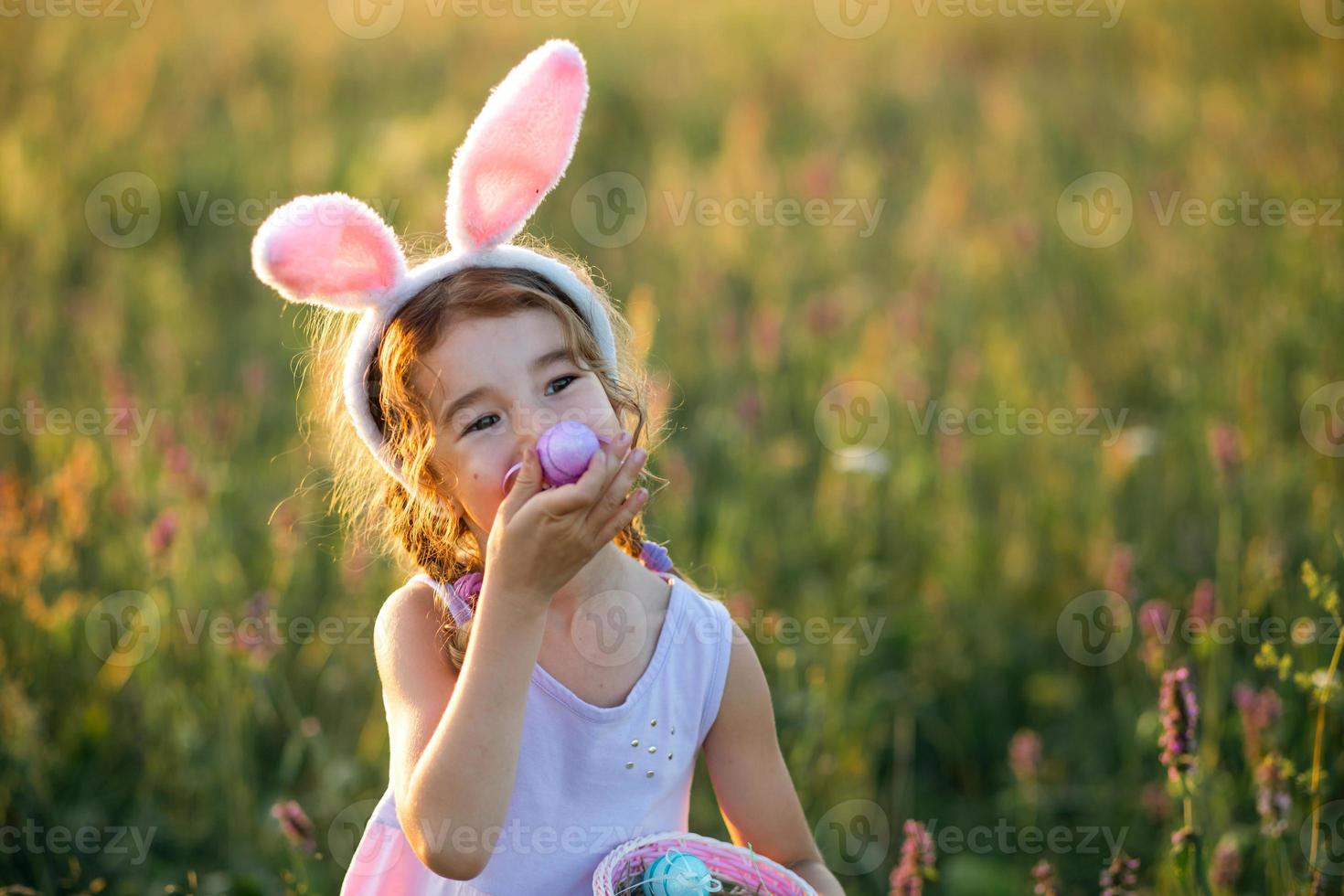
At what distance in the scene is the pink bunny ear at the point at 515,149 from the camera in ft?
5.57

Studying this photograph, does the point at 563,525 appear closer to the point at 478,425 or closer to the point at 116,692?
the point at 478,425

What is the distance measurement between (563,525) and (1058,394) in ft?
9.19

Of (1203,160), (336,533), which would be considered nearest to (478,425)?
(336,533)

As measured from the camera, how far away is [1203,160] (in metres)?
5.27

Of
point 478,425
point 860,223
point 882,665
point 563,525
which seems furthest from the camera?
point 860,223
